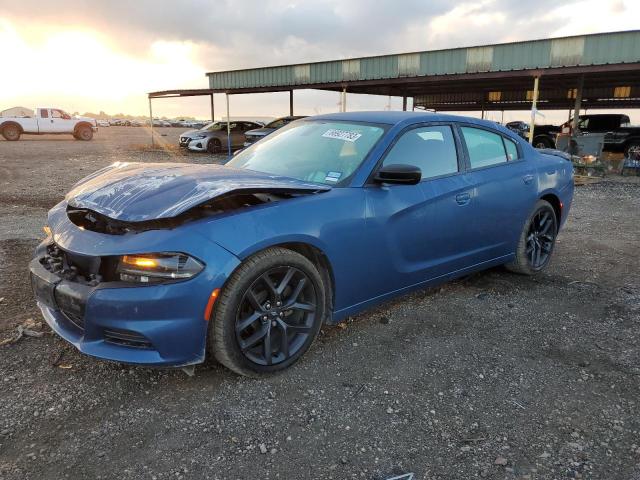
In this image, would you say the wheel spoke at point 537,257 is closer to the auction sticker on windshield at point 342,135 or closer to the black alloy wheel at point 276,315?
the auction sticker on windshield at point 342,135

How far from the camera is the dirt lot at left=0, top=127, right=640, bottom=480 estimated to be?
7.02 feet

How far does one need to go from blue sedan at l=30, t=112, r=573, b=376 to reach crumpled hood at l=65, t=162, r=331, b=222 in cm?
1

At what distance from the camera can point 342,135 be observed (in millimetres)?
3580

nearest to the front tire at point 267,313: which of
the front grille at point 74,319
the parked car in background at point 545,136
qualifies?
the front grille at point 74,319

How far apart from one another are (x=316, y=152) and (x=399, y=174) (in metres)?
0.74

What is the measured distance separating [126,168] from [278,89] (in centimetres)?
2106

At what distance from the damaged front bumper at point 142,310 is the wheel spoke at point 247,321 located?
0.66 ft

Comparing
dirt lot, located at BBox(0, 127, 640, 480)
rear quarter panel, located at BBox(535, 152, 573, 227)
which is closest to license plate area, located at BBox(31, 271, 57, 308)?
dirt lot, located at BBox(0, 127, 640, 480)

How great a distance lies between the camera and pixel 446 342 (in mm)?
3328

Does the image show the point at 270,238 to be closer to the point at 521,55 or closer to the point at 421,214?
the point at 421,214

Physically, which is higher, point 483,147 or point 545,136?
point 545,136

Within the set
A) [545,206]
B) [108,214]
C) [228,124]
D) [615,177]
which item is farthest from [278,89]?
[108,214]

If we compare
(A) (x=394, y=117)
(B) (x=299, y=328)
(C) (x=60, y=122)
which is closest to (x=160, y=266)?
(B) (x=299, y=328)

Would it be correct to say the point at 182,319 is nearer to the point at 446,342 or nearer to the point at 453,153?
the point at 446,342
